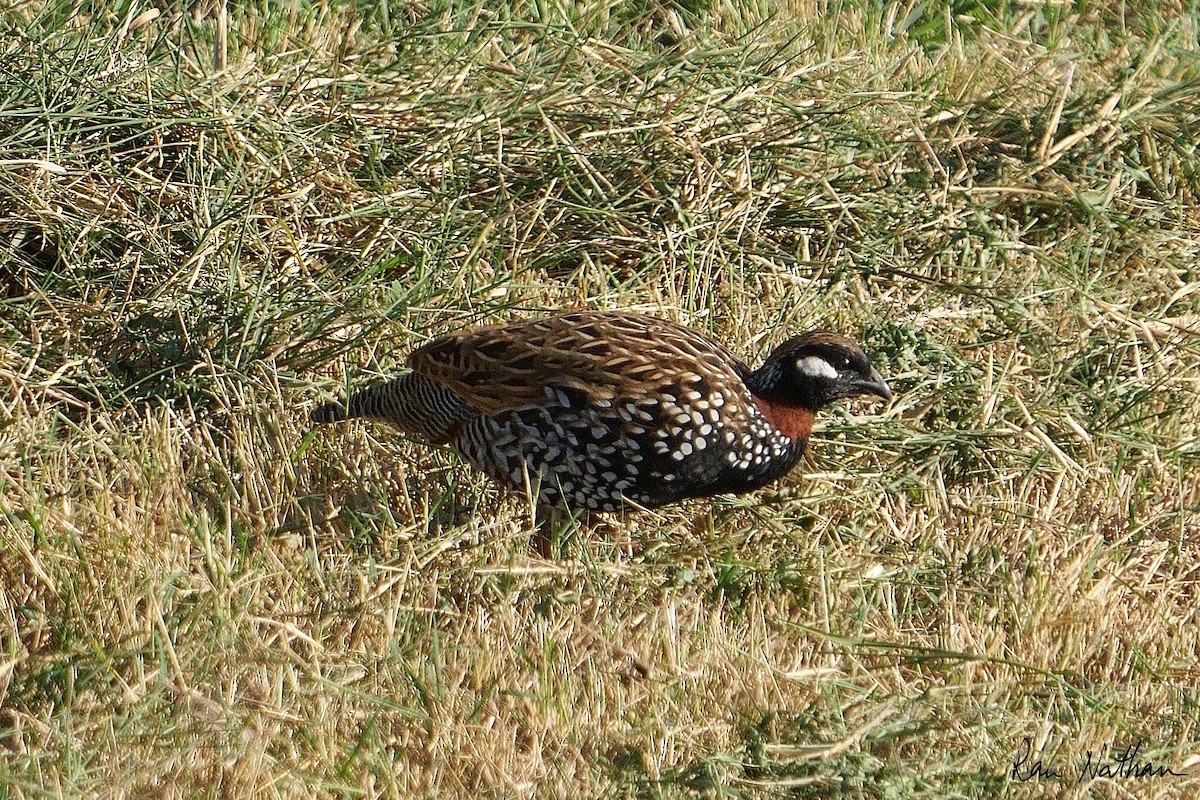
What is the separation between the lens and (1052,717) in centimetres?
479

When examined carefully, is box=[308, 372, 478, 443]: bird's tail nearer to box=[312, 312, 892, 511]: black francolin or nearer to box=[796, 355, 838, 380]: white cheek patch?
box=[312, 312, 892, 511]: black francolin

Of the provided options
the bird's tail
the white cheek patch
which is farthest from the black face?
the bird's tail

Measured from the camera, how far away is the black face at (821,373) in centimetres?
559

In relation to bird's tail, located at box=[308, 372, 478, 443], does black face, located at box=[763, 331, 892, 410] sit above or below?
above

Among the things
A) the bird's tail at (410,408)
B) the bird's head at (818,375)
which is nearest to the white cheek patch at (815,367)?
the bird's head at (818,375)

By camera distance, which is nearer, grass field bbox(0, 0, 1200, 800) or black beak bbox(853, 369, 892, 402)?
grass field bbox(0, 0, 1200, 800)

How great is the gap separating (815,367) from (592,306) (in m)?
1.27

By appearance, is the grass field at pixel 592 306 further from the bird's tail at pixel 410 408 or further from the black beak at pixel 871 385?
the black beak at pixel 871 385

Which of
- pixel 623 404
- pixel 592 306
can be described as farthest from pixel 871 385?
pixel 592 306

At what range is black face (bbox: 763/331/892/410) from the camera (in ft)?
18.3

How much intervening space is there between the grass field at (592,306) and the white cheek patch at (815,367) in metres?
0.54

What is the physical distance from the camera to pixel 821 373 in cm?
559

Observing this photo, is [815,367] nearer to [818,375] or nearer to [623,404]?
[818,375]

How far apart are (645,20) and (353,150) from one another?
201cm
